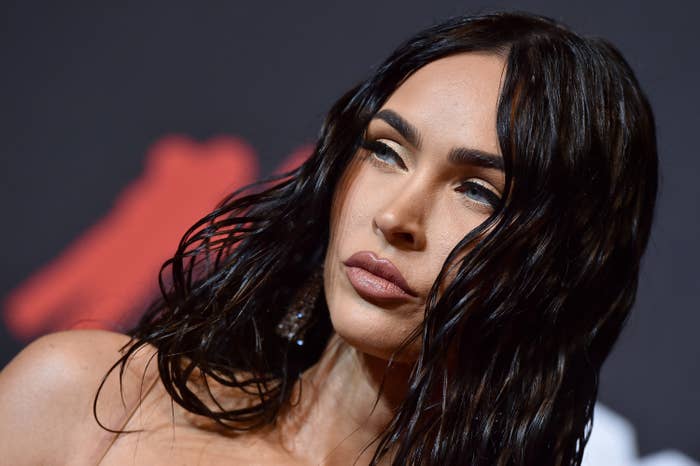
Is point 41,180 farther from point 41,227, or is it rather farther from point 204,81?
point 204,81

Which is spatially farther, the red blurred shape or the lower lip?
the red blurred shape

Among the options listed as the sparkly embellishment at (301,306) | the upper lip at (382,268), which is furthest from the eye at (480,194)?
the sparkly embellishment at (301,306)

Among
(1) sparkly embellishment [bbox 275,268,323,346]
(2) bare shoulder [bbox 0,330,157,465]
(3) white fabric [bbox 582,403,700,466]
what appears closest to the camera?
(2) bare shoulder [bbox 0,330,157,465]

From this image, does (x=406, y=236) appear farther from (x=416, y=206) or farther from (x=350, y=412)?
(x=350, y=412)

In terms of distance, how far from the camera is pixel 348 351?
1.05 meters

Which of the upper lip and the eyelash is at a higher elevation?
the eyelash

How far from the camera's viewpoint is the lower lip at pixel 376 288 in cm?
91


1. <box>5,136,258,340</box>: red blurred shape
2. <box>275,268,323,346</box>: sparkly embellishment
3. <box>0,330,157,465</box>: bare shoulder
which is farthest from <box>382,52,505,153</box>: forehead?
<box>5,136,258,340</box>: red blurred shape

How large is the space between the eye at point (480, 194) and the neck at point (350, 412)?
20 centimetres

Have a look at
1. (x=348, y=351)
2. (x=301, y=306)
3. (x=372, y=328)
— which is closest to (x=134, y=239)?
(x=301, y=306)

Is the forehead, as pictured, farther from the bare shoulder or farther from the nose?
the bare shoulder

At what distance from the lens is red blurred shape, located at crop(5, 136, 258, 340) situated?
1521 mm

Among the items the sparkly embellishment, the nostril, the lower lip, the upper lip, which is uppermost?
the nostril

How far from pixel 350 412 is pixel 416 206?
0.86 feet
